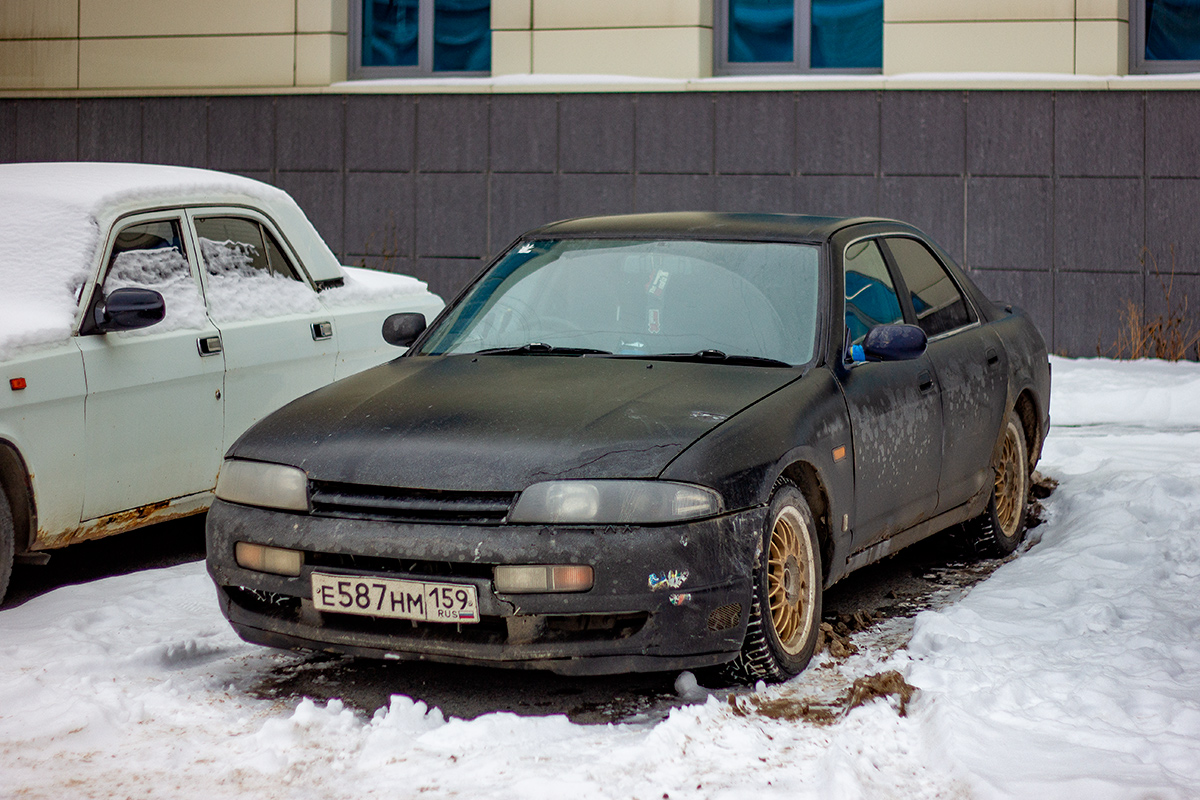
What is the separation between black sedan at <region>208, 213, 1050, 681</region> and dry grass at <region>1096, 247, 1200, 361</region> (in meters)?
7.18

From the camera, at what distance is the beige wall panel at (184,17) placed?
14.2m

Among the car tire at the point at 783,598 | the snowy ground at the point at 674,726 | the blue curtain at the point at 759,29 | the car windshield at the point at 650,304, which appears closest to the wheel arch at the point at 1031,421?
the snowy ground at the point at 674,726

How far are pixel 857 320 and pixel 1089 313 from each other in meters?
7.99

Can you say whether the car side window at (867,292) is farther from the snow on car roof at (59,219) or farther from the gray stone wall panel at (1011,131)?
the gray stone wall panel at (1011,131)

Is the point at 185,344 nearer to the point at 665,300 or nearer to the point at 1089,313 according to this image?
the point at 665,300

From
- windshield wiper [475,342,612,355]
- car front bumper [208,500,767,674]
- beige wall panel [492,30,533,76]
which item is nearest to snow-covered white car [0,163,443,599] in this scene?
windshield wiper [475,342,612,355]

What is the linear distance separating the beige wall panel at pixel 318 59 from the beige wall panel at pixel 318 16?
0.05m

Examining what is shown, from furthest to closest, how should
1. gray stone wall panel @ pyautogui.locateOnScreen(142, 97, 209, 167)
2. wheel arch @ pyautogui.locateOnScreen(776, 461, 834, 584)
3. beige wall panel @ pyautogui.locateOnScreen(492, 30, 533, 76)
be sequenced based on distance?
gray stone wall panel @ pyautogui.locateOnScreen(142, 97, 209, 167), beige wall panel @ pyautogui.locateOnScreen(492, 30, 533, 76), wheel arch @ pyautogui.locateOnScreen(776, 461, 834, 584)

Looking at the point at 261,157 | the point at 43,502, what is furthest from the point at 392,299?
the point at 261,157

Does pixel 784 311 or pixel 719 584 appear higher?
pixel 784 311

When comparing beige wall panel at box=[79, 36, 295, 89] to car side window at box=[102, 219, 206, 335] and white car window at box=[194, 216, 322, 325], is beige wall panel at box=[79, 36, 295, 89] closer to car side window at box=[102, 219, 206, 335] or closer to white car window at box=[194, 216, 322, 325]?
white car window at box=[194, 216, 322, 325]

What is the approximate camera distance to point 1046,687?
4.44m

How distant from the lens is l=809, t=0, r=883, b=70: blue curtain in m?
13.5

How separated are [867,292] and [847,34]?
850 centimetres
